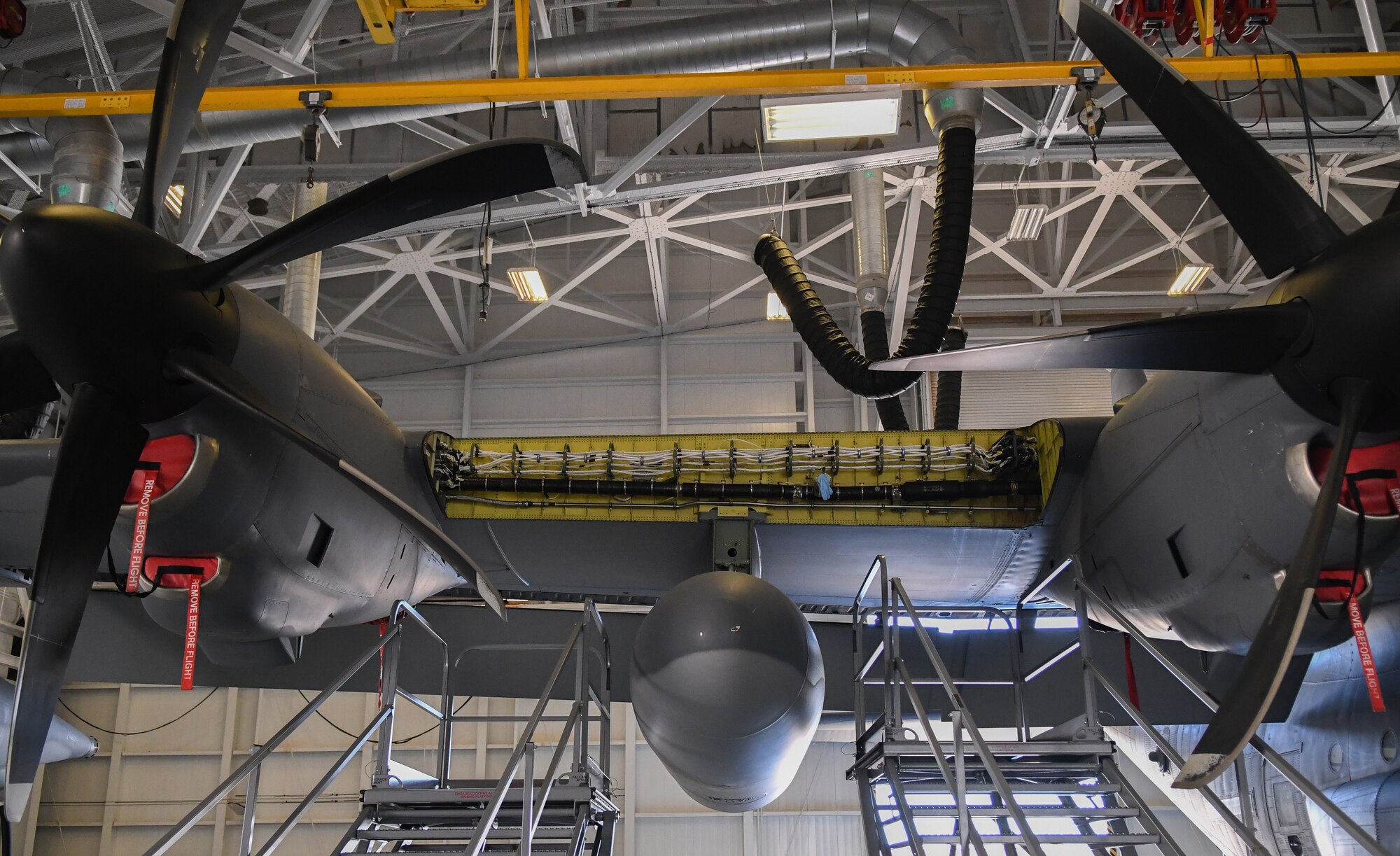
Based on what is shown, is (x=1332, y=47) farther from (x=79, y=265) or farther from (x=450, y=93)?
(x=79, y=265)

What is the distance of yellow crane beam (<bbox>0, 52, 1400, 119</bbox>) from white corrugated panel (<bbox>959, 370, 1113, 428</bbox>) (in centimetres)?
1509

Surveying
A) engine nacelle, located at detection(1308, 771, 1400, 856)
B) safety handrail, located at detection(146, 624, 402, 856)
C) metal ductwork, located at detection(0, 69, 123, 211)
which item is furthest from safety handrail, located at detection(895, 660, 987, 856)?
metal ductwork, located at detection(0, 69, 123, 211)

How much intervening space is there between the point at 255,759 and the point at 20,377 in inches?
113

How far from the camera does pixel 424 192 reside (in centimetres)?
636

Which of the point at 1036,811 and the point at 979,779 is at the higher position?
the point at 979,779

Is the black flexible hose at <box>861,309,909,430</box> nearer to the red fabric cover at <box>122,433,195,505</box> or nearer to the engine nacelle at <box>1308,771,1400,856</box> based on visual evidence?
the engine nacelle at <box>1308,771,1400,856</box>

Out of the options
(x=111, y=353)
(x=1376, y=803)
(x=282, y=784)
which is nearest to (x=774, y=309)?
(x=1376, y=803)

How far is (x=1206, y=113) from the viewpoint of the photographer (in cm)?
618

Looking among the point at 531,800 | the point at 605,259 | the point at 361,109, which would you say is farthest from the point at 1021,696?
the point at 605,259

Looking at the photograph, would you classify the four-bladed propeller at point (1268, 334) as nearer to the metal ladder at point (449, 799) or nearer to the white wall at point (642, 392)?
the metal ladder at point (449, 799)

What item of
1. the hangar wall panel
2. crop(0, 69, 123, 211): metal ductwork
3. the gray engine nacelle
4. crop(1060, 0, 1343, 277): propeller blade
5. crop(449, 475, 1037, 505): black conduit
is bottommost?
the hangar wall panel

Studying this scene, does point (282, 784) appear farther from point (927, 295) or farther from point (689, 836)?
point (927, 295)

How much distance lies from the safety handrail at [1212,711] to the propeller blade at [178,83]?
7.16 metres

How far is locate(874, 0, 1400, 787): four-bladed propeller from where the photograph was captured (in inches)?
187
